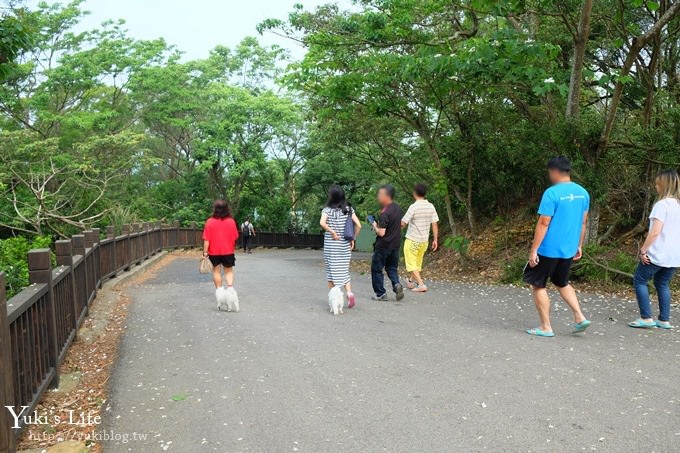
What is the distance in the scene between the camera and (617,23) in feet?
33.5

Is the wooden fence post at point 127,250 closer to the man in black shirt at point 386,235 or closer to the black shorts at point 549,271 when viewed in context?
the man in black shirt at point 386,235

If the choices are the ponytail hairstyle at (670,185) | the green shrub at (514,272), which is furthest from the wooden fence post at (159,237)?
the ponytail hairstyle at (670,185)

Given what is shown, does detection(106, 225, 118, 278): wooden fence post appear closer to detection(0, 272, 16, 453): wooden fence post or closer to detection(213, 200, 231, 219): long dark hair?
detection(213, 200, 231, 219): long dark hair

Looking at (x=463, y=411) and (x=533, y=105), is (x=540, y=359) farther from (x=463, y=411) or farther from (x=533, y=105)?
(x=533, y=105)

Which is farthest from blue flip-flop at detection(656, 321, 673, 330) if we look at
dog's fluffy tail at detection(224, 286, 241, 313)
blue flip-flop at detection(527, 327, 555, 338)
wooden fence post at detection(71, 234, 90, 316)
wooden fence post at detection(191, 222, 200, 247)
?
wooden fence post at detection(191, 222, 200, 247)

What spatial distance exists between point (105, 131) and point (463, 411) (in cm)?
2547

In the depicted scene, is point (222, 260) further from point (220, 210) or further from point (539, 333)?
point (539, 333)

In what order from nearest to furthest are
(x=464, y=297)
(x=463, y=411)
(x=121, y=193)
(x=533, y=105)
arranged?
1. (x=463, y=411)
2. (x=464, y=297)
3. (x=533, y=105)
4. (x=121, y=193)

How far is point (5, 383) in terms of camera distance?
3186 millimetres

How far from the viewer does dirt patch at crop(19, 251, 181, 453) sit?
12.2 ft

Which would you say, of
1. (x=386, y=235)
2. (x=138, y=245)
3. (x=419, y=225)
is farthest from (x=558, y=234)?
(x=138, y=245)

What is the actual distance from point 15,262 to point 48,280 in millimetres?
8206

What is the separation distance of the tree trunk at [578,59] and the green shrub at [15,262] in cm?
918

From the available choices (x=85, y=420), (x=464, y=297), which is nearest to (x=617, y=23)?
(x=464, y=297)
